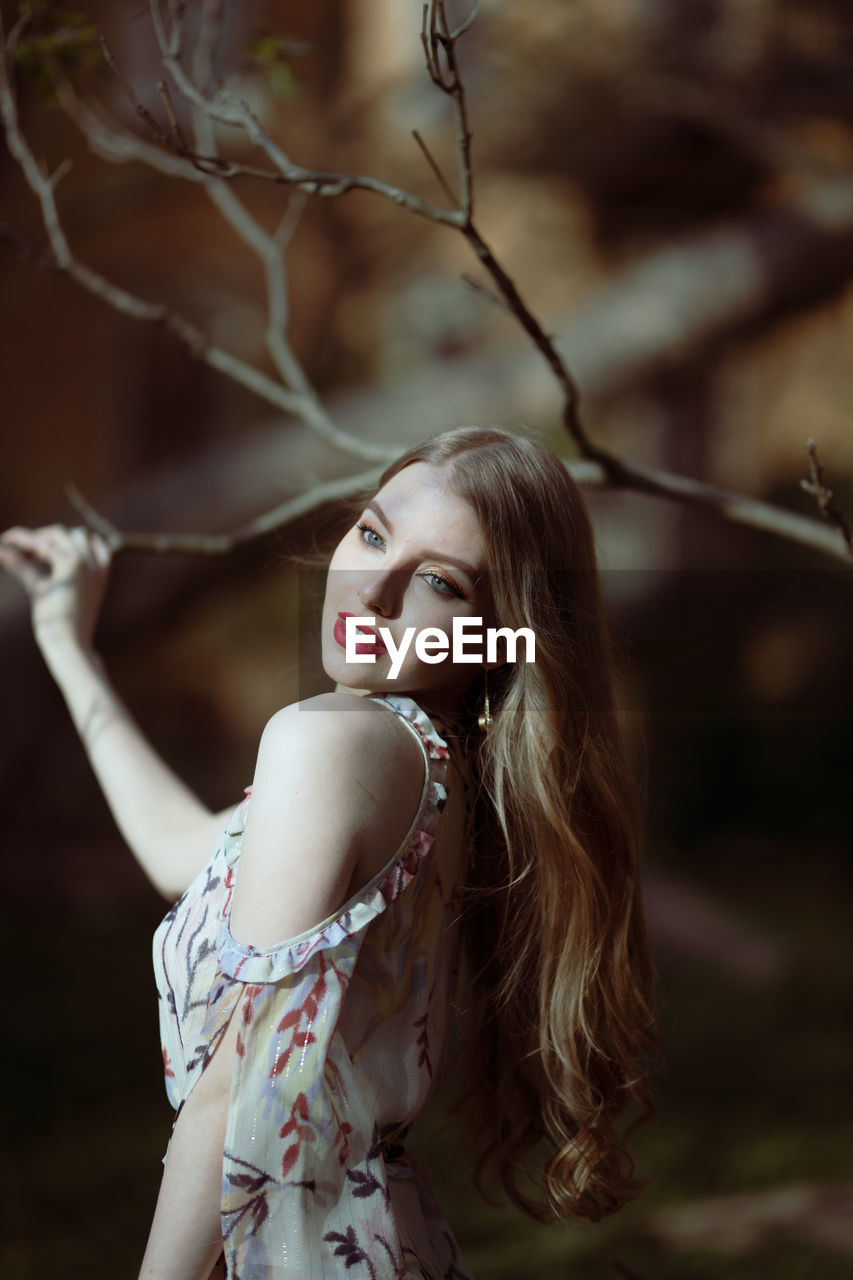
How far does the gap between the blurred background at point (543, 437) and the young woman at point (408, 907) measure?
211mm

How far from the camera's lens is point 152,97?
693 cm

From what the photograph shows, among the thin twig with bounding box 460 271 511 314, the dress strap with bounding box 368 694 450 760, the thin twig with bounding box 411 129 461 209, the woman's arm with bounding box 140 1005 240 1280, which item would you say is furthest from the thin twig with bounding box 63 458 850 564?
the woman's arm with bounding box 140 1005 240 1280

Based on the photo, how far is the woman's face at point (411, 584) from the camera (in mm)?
Result: 1326

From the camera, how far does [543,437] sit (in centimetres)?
157

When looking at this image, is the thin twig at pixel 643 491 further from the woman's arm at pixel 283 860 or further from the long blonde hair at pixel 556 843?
the woman's arm at pixel 283 860

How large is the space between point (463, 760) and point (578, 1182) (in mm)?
534

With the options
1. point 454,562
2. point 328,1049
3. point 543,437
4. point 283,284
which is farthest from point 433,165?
point 328,1049

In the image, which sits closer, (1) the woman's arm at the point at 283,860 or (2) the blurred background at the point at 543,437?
(1) the woman's arm at the point at 283,860

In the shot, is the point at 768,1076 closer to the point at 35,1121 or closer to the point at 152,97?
the point at 35,1121

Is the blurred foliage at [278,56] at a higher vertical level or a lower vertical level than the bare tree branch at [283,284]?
higher

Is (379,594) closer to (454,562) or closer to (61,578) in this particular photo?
(454,562)

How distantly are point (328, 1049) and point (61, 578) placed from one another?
0.84 metres

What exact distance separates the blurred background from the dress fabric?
344 mm

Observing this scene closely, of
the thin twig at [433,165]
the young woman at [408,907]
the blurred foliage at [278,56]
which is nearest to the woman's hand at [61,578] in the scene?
the young woman at [408,907]
